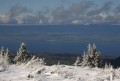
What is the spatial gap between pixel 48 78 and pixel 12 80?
1263 mm

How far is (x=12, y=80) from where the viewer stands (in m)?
11.8

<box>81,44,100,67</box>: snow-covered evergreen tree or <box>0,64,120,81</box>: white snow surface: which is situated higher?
<box>81,44,100,67</box>: snow-covered evergreen tree

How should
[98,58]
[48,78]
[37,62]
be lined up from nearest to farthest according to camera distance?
1. [48,78]
2. [37,62]
3. [98,58]

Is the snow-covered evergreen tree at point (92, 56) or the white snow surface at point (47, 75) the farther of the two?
the snow-covered evergreen tree at point (92, 56)

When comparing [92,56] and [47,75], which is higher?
[92,56]

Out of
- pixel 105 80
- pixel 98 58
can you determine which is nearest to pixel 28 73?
pixel 105 80

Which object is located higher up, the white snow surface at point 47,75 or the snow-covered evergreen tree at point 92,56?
the snow-covered evergreen tree at point 92,56

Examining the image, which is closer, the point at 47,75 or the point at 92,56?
the point at 47,75

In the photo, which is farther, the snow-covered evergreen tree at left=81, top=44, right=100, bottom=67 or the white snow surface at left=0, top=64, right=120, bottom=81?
the snow-covered evergreen tree at left=81, top=44, right=100, bottom=67

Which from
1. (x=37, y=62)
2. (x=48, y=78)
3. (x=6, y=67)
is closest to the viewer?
(x=48, y=78)

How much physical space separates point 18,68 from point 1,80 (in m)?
3.15

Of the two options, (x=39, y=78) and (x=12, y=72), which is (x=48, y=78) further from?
(x=12, y=72)

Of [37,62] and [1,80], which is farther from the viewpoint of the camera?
[37,62]

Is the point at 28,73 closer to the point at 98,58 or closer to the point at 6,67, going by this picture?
the point at 6,67
